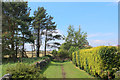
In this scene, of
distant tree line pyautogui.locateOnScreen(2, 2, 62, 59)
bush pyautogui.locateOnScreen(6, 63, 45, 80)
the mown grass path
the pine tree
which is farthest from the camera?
the pine tree

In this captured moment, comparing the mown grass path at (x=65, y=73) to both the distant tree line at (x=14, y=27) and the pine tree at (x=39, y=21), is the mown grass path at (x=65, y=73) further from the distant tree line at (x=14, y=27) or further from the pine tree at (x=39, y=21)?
the pine tree at (x=39, y=21)

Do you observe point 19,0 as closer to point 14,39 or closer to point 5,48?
point 14,39

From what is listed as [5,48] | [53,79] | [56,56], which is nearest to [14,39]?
[5,48]

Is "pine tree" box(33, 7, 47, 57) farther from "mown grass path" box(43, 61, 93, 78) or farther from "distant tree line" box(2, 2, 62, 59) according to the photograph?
"mown grass path" box(43, 61, 93, 78)

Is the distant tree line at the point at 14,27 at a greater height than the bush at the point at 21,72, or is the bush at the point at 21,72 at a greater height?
the distant tree line at the point at 14,27

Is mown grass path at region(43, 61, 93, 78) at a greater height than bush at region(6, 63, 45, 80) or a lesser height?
lesser

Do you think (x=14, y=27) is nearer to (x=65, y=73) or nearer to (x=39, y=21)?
(x=39, y=21)

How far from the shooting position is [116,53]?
8055mm

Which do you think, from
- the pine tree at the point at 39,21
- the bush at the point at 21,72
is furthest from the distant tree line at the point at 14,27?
the bush at the point at 21,72

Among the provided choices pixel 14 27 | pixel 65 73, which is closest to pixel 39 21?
pixel 14 27

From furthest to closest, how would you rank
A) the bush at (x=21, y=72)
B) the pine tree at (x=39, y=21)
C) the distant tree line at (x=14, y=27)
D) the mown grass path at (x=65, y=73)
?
the pine tree at (x=39, y=21), the distant tree line at (x=14, y=27), the mown grass path at (x=65, y=73), the bush at (x=21, y=72)

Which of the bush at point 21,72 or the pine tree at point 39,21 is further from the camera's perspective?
the pine tree at point 39,21

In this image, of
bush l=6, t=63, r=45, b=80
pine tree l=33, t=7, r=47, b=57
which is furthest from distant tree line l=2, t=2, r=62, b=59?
bush l=6, t=63, r=45, b=80

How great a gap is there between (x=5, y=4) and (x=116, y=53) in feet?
66.2
